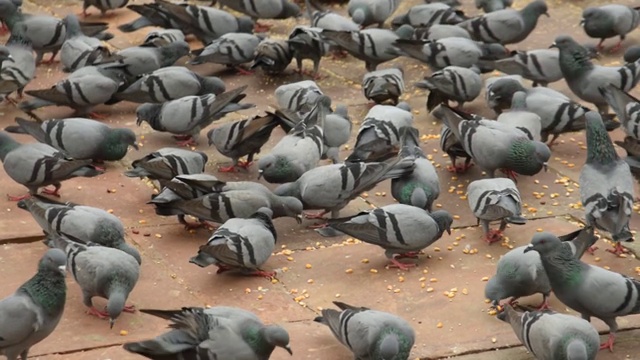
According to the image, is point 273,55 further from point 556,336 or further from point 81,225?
point 556,336

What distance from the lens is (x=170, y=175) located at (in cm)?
965

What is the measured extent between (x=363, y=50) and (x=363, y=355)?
6.05 m

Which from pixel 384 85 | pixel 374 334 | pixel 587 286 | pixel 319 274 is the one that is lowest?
pixel 319 274

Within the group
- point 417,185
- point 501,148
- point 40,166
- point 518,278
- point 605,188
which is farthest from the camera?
point 501,148

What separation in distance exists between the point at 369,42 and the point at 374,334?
19.7 feet

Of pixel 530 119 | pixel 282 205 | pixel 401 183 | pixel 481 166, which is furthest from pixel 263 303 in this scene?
pixel 530 119

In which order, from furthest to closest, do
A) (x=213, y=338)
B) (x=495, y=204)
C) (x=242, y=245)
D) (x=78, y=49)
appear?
(x=78, y=49), (x=495, y=204), (x=242, y=245), (x=213, y=338)

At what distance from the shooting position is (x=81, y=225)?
8359 millimetres

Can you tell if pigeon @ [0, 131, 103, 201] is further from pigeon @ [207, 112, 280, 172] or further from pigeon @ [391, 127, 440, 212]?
pigeon @ [391, 127, 440, 212]

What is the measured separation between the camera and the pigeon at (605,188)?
27.9 feet

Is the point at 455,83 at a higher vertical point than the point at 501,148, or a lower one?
lower

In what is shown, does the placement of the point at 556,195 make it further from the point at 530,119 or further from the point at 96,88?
the point at 96,88

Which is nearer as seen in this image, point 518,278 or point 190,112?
point 518,278

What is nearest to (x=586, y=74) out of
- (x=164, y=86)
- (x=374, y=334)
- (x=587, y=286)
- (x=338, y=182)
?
(x=338, y=182)
